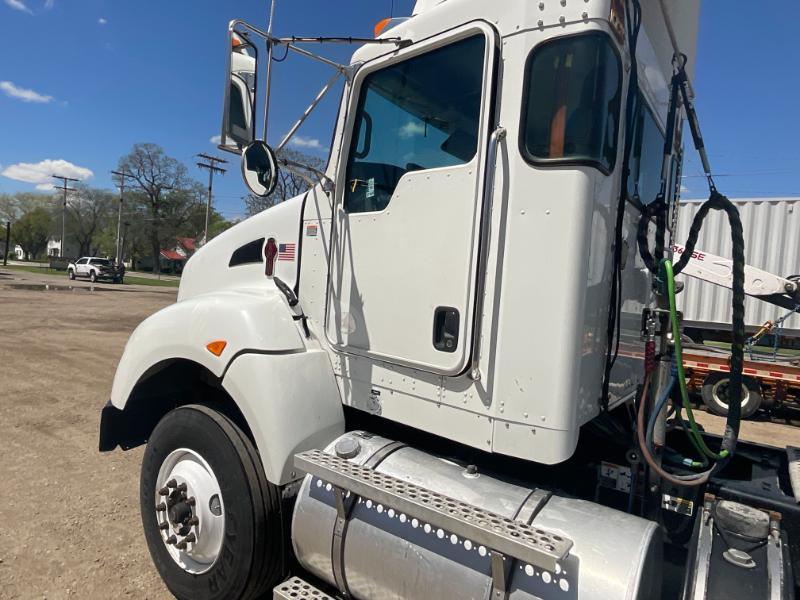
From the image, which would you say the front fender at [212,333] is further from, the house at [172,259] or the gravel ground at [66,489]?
the house at [172,259]

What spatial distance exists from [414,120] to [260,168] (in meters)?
0.70

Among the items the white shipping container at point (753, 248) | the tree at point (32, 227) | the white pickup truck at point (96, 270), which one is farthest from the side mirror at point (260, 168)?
the tree at point (32, 227)

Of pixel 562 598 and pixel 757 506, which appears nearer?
pixel 562 598

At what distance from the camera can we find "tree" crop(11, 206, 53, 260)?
81.2 metres

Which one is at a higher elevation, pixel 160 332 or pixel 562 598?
pixel 160 332

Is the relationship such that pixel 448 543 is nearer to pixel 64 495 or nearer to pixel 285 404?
pixel 285 404

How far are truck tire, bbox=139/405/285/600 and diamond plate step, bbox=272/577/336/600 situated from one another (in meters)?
0.21

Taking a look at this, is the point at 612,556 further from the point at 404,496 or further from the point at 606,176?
the point at 606,176

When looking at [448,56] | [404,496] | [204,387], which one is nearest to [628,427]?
[404,496]

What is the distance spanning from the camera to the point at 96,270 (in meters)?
39.1

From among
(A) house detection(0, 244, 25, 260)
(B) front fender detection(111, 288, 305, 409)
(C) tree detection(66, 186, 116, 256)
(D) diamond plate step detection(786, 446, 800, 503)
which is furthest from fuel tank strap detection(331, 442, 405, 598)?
(A) house detection(0, 244, 25, 260)

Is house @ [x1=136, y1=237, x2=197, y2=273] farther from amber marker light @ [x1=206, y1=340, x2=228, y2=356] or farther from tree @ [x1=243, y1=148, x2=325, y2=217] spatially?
amber marker light @ [x1=206, y1=340, x2=228, y2=356]

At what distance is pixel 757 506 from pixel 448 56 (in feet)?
6.98

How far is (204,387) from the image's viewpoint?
10.3ft
